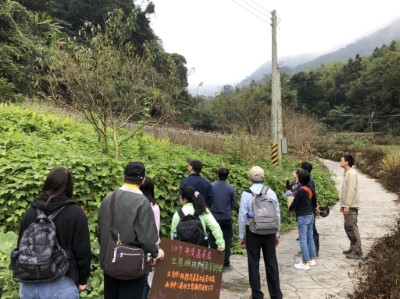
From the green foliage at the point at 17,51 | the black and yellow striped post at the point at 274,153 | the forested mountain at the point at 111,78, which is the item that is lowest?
the black and yellow striped post at the point at 274,153

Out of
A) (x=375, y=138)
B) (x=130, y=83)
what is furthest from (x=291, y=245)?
(x=375, y=138)

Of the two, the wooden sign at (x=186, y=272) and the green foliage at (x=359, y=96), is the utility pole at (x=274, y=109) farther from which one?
the green foliage at (x=359, y=96)

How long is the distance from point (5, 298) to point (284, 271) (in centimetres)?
404

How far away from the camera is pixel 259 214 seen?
428 cm

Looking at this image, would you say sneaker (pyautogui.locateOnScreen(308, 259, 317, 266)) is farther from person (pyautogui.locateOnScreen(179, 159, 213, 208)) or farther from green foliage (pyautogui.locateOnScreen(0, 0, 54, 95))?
green foliage (pyautogui.locateOnScreen(0, 0, 54, 95))

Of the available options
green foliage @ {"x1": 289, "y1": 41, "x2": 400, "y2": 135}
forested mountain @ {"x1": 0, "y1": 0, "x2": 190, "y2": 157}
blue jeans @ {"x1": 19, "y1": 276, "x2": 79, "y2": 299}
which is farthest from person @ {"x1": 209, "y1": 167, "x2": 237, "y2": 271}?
green foliage @ {"x1": 289, "y1": 41, "x2": 400, "y2": 135}

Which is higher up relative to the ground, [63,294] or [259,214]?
[259,214]

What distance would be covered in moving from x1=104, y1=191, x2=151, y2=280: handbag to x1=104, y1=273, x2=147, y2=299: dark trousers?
0.32 ft

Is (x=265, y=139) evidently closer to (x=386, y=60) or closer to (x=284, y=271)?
(x=284, y=271)

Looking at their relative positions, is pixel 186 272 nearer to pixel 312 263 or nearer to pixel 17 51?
pixel 312 263

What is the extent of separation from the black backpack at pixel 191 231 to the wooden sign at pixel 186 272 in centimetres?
13

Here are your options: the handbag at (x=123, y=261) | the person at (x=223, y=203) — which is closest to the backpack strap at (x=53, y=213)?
the handbag at (x=123, y=261)

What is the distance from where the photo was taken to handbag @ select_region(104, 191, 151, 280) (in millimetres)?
2756

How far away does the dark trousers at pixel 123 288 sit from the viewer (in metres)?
2.88
